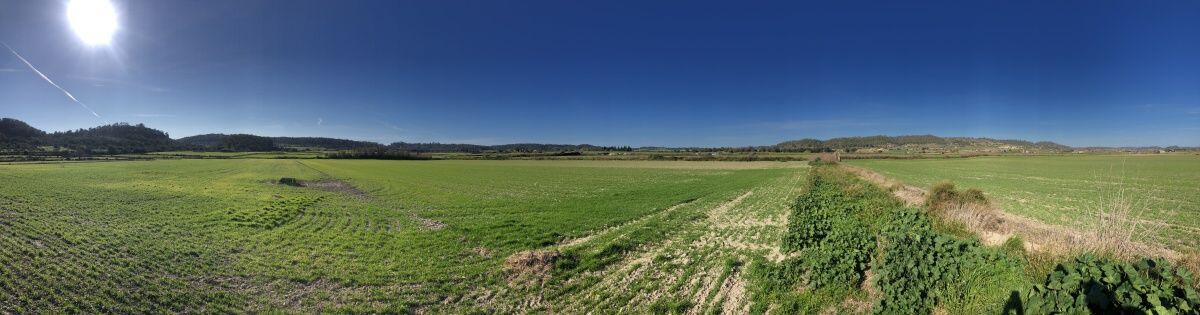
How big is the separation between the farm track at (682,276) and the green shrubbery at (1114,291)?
4.60m

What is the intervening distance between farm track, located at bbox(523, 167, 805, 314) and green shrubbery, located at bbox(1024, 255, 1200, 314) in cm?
460

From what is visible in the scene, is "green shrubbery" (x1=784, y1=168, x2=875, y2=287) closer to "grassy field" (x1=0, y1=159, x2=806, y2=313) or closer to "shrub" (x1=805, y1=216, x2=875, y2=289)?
"shrub" (x1=805, y1=216, x2=875, y2=289)

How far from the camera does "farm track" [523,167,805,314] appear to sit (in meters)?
9.19

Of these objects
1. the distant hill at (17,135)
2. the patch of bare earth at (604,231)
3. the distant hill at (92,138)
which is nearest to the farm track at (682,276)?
the patch of bare earth at (604,231)

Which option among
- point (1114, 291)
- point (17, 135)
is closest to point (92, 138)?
point (17, 135)

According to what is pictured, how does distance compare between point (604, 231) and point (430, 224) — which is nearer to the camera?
point (604, 231)

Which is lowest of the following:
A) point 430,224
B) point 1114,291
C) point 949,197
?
point 430,224

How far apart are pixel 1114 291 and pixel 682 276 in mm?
7364

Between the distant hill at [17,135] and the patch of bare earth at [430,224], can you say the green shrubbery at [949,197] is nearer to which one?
the patch of bare earth at [430,224]

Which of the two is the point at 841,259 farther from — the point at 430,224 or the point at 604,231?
the point at 430,224

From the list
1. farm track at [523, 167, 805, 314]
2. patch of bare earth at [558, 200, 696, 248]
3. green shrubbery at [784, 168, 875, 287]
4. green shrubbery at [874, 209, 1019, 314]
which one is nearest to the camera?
green shrubbery at [874, 209, 1019, 314]

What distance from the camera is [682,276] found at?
11047mm

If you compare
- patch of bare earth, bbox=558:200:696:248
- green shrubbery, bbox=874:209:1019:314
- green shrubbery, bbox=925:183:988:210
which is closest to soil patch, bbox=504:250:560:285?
patch of bare earth, bbox=558:200:696:248

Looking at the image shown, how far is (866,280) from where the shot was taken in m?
9.25
